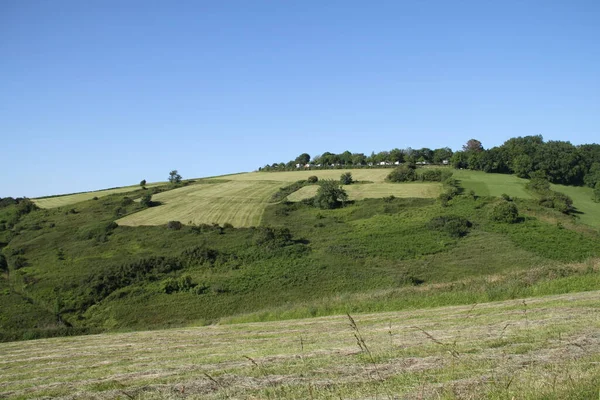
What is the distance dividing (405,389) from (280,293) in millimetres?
39044

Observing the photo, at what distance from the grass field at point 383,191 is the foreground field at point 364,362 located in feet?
221

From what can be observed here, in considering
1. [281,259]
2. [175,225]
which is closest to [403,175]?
[175,225]

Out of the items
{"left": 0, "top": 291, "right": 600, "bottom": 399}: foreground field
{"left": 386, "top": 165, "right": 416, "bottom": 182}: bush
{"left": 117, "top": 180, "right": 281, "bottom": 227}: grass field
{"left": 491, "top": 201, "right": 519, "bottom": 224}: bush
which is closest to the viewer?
{"left": 0, "top": 291, "right": 600, "bottom": 399}: foreground field

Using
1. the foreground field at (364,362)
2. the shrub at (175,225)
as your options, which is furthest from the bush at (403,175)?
the foreground field at (364,362)

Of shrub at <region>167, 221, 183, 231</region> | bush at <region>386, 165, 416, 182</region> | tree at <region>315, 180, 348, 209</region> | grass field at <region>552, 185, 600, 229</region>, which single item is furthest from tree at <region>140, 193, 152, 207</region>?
grass field at <region>552, 185, 600, 229</region>

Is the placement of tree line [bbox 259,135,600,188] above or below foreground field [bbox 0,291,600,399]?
above

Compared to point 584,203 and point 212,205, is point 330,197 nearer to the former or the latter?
point 212,205

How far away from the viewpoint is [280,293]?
45781 mm

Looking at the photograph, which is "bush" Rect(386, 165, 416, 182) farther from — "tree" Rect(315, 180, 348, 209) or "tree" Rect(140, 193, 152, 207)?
"tree" Rect(140, 193, 152, 207)

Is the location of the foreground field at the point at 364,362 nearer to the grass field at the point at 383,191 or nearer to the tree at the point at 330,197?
the tree at the point at 330,197

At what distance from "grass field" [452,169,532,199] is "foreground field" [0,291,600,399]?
2718 inches

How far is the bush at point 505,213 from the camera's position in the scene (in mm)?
62688

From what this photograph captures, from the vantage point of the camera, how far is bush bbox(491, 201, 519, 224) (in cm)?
6269

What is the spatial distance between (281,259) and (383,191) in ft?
126
